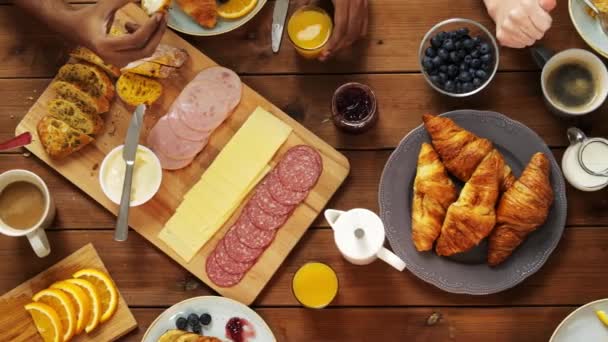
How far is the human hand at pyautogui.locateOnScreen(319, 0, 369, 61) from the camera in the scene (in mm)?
2025

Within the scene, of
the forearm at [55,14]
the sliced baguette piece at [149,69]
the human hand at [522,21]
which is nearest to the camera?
the human hand at [522,21]

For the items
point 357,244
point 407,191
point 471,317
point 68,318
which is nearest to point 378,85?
point 407,191

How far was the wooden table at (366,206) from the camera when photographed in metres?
2.08

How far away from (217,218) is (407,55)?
715mm

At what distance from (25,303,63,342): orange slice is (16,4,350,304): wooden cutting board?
1.06ft

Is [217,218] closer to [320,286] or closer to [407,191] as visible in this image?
[320,286]

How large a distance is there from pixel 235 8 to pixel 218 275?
76 centimetres

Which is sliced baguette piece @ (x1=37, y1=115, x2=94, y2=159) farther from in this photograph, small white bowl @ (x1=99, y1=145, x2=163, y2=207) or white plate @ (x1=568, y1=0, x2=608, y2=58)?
white plate @ (x1=568, y1=0, x2=608, y2=58)

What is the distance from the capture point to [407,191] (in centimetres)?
207

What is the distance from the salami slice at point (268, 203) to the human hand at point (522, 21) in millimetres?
737

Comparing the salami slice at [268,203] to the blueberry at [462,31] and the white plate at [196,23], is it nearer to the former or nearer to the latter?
the white plate at [196,23]

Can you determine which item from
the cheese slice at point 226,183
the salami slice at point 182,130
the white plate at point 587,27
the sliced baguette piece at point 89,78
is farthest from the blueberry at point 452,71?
the sliced baguette piece at point 89,78

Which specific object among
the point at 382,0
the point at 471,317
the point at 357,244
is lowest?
the point at 471,317

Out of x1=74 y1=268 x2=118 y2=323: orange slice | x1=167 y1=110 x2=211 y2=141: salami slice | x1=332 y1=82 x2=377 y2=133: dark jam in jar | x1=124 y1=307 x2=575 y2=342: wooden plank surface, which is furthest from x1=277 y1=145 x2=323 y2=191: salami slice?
x1=74 y1=268 x2=118 y2=323: orange slice
